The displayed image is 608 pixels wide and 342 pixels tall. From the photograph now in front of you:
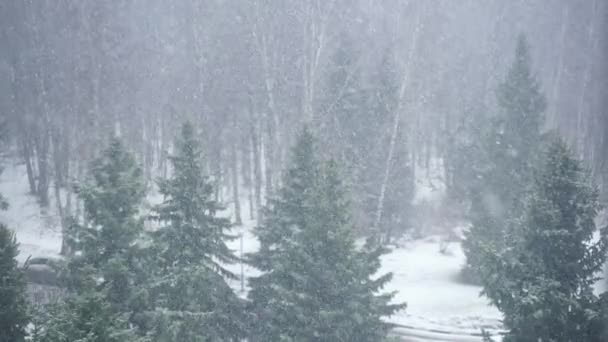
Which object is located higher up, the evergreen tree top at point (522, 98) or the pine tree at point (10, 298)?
the evergreen tree top at point (522, 98)

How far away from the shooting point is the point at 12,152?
4034 centimetres

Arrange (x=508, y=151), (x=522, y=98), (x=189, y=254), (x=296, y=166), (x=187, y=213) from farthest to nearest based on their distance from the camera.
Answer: (x=522, y=98)
(x=508, y=151)
(x=296, y=166)
(x=187, y=213)
(x=189, y=254)

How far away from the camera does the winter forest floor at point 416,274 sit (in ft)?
65.1

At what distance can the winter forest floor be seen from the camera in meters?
19.8

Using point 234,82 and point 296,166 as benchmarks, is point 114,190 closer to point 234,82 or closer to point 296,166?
point 296,166

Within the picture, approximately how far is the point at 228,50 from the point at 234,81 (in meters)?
2.24

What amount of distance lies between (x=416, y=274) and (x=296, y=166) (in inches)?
564

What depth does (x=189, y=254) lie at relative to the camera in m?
13.1

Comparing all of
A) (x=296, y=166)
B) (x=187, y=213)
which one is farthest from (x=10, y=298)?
(x=296, y=166)

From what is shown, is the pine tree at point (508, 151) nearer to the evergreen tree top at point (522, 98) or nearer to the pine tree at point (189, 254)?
the evergreen tree top at point (522, 98)

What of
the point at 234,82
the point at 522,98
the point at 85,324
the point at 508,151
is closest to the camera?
the point at 85,324

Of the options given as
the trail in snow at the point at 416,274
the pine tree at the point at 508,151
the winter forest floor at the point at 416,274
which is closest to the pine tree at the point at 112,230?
the trail in snow at the point at 416,274

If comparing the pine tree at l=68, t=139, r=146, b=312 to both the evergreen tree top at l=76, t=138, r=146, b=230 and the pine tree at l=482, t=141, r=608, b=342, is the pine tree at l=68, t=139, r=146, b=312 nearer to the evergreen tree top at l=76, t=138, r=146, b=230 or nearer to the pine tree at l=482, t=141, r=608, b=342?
the evergreen tree top at l=76, t=138, r=146, b=230

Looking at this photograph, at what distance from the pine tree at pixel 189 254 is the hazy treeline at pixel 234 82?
33.3 feet
